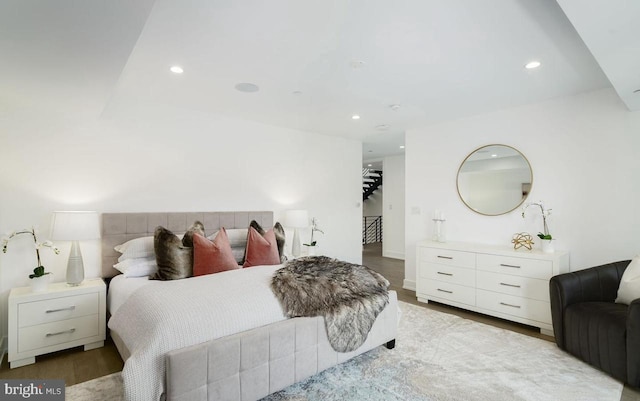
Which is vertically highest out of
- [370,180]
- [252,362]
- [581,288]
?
[370,180]

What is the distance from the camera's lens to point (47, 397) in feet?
6.54

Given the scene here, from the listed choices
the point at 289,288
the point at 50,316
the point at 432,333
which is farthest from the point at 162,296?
the point at 432,333

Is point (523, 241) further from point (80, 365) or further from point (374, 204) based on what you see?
point (374, 204)

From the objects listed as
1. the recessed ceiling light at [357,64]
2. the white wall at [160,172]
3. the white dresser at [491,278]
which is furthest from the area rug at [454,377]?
the recessed ceiling light at [357,64]

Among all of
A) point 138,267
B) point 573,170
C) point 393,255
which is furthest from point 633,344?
point 393,255

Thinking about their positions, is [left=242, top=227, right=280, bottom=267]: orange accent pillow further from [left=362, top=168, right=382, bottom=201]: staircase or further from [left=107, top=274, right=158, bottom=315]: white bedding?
[left=362, top=168, right=382, bottom=201]: staircase

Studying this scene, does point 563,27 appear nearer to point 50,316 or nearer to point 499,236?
point 499,236

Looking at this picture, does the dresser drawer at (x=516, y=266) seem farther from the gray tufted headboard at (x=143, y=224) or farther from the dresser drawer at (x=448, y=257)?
the gray tufted headboard at (x=143, y=224)

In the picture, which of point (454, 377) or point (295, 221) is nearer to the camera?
point (454, 377)

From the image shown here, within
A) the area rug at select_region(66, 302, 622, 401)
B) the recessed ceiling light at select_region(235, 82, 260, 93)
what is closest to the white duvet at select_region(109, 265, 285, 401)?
the area rug at select_region(66, 302, 622, 401)

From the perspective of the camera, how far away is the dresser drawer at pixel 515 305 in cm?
317

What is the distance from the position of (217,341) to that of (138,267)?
5.36 feet

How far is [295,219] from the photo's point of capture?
441cm

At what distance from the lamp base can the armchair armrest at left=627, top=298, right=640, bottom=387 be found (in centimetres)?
439
